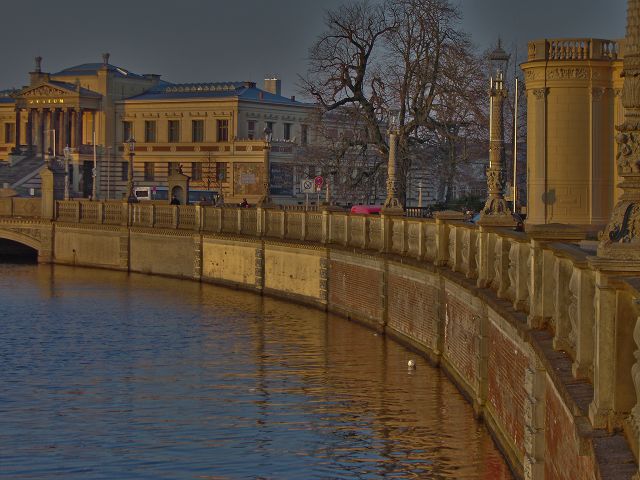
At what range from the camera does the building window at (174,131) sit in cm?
11800

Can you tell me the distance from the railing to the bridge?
8464 millimetres

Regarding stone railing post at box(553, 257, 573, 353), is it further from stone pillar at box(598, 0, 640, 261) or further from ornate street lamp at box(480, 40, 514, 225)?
ornate street lamp at box(480, 40, 514, 225)

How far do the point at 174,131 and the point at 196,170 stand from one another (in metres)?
5.09

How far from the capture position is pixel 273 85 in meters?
132

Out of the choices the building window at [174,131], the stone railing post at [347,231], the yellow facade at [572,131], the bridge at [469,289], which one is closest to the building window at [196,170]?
the building window at [174,131]

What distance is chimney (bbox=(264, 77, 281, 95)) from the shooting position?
132 meters

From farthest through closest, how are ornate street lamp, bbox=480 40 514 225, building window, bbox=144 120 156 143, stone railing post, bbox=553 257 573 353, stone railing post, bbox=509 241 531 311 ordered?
building window, bbox=144 120 156 143 → ornate street lamp, bbox=480 40 514 225 → stone railing post, bbox=509 241 531 311 → stone railing post, bbox=553 257 573 353

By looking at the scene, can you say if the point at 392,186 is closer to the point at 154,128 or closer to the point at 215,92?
the point at 215,92

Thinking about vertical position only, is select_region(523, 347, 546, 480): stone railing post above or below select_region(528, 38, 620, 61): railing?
below

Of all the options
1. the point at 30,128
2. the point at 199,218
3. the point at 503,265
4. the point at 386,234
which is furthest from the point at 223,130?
the point at 503,265

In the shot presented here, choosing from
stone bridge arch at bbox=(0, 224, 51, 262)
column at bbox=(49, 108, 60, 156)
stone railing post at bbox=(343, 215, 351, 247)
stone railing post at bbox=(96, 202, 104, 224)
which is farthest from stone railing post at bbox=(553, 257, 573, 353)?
column at bbox=(49, 108, 60, 156)

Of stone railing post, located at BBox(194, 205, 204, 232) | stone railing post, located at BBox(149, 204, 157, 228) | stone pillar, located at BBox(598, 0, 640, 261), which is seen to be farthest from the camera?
stone railing post, located at BBox(149, 204, 157, 228)

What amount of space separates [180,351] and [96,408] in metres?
8.33

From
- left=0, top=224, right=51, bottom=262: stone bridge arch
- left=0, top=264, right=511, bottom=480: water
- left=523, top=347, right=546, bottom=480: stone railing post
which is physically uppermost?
left=0, top=224, right=51, bottom=262: stone bridge arch
